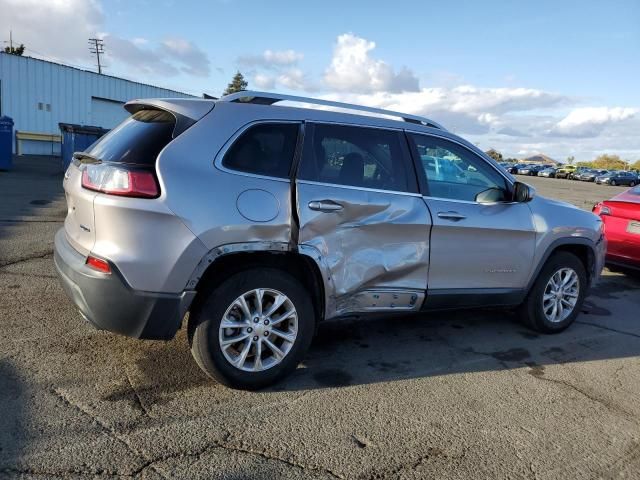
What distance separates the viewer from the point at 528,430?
327cm

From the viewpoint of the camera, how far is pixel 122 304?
3.12 metres

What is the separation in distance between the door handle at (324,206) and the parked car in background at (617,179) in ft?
182

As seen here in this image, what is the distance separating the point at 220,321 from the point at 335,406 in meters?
0.93

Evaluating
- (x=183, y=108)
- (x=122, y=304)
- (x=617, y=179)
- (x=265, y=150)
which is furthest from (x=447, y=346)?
(x=617, y=179)

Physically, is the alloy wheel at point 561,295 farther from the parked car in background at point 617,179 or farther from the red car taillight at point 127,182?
the parked car in background at point 617,179

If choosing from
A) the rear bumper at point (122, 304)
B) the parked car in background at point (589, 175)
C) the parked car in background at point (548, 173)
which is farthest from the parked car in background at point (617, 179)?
the rear bumper at point (122, 304)

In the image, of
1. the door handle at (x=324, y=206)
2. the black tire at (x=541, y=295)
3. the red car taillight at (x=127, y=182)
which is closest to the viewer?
the red car taillight at (x=127, y=182)

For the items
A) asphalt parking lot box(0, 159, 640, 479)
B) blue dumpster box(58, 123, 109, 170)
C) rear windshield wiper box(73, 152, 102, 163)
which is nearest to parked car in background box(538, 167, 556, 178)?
blue dumpster box(58, 123, 109, 170)

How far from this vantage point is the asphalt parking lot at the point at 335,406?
2.76m

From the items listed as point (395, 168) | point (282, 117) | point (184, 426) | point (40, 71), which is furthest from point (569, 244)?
point (40, 71)

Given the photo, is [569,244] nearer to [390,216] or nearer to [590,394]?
[590,394]

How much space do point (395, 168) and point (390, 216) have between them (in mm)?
421

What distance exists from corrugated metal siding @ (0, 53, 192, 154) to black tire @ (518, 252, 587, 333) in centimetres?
2922

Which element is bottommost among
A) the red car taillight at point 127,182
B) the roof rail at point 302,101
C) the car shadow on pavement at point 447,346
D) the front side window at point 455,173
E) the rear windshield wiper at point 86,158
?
the car shadow on pavement at point 447,346
